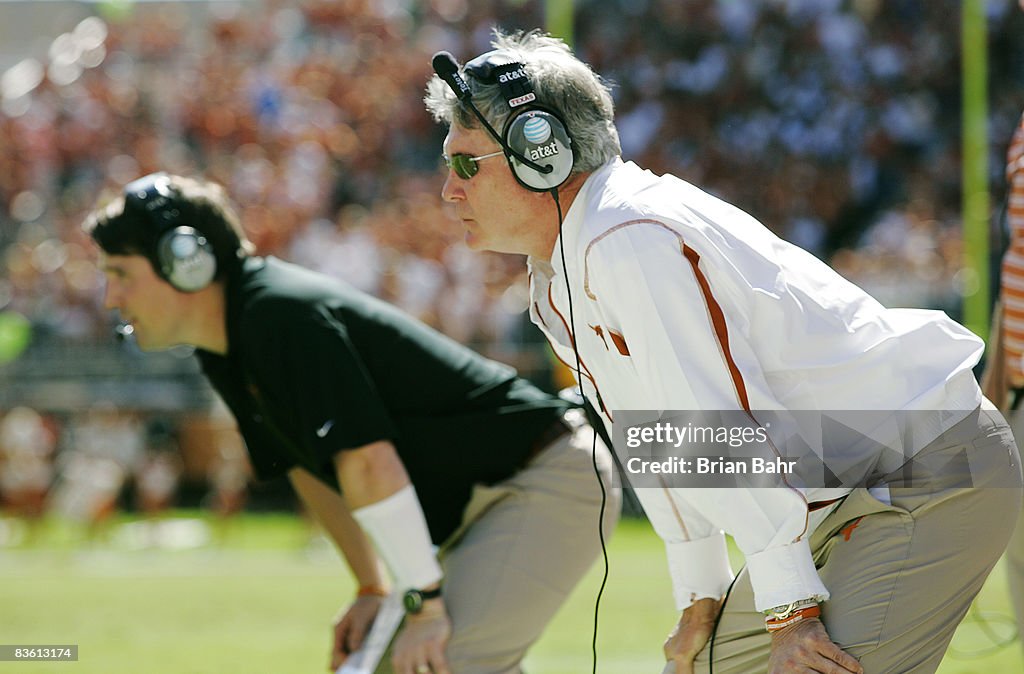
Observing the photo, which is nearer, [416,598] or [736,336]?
[736,336]

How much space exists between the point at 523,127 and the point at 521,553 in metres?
1.25

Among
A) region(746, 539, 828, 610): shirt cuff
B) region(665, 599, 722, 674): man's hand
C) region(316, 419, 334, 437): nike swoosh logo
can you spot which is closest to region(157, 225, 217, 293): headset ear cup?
region(316, 419, 334, 437): nike swoosh logo

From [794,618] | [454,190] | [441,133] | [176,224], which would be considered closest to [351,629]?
[176,224]

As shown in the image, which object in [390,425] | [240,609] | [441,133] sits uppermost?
[441,133]

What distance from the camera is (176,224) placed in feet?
11.3

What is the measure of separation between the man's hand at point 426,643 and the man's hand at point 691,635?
2.17ft

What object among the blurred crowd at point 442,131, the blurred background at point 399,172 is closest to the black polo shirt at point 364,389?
the blurred background at point 399,172

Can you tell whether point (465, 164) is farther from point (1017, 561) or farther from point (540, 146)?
point (1017, 561)

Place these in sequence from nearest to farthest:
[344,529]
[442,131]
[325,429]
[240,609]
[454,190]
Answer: [454,190] → [325,429] → [344,529] → [240,609] → [442,131]

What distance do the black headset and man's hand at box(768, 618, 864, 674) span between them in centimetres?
98

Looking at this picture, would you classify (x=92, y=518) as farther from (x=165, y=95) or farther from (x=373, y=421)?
(x=373, y=421)

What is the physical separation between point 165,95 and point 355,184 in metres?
2.96

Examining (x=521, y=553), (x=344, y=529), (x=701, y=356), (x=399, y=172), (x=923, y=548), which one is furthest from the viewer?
(x=399, y=172)

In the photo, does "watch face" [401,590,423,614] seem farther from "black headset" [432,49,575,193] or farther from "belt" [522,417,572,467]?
"black headset" [432,49,575,193]
